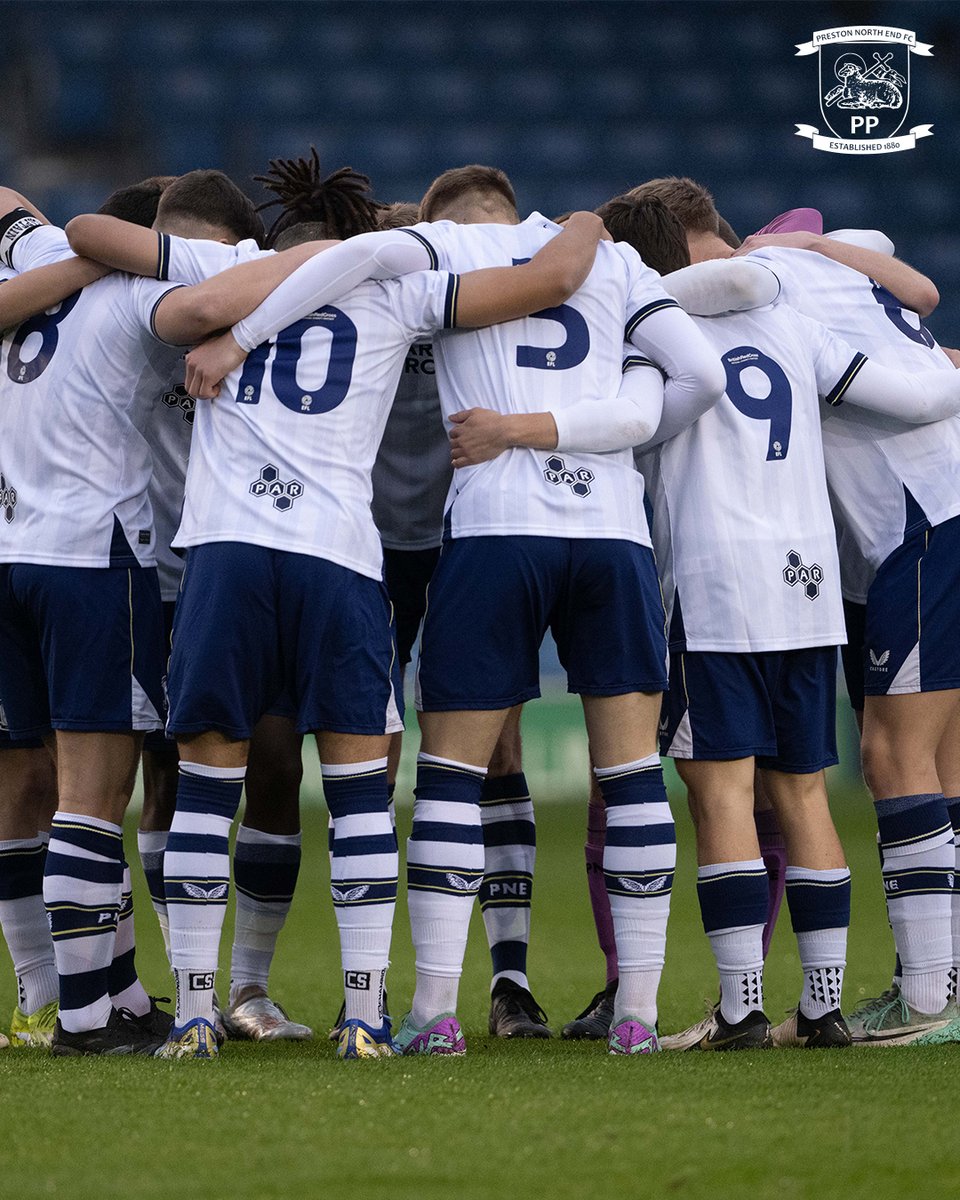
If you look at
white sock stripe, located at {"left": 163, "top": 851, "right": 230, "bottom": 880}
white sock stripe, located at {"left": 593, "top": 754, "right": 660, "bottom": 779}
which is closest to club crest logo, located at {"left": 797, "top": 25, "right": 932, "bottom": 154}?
white sock stripe, located at {"left": 593, "top": 754, "right": 660, "bottom": 779}

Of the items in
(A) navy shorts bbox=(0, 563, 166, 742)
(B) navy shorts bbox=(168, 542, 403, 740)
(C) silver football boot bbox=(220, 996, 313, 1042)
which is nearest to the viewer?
(B) navy shorts bbox=(168, 542, 403, 740)

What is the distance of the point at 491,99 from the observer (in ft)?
42.3

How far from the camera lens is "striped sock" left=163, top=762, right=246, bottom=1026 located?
2908mm

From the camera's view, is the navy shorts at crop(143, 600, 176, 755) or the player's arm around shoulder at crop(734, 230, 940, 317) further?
the player's arm around shoulder at crop(734, 230, 940, 317)

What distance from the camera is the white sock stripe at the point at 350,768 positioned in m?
2.98

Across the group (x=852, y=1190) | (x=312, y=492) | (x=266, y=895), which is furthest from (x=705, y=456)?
(x=852, y=1190)

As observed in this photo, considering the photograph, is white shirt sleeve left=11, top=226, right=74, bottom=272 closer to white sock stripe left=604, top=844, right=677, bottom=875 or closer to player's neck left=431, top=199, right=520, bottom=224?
player's neck left=431, top=199, right=520, bottom=224

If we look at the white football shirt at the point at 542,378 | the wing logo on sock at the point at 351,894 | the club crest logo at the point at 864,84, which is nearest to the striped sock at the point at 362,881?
the wing logo on sock at the point at 351,894

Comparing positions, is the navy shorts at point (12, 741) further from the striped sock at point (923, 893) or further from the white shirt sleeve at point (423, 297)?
the striped sock at point (923, 893)

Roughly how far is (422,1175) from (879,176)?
12.1 m

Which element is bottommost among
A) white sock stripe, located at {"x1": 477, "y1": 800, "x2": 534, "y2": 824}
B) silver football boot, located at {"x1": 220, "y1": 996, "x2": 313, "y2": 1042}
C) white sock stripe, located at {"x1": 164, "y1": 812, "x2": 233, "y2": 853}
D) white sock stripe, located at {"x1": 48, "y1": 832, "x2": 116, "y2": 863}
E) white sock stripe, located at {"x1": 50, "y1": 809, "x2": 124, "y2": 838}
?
silver football boot, located at {"x1": 220, "y1": 996, "x2": 313, "y2": 1042}

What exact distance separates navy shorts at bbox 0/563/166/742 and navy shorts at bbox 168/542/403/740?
21cm

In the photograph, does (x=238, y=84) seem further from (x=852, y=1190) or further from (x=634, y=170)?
(x=852, y=1190)

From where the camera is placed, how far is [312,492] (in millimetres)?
2982
